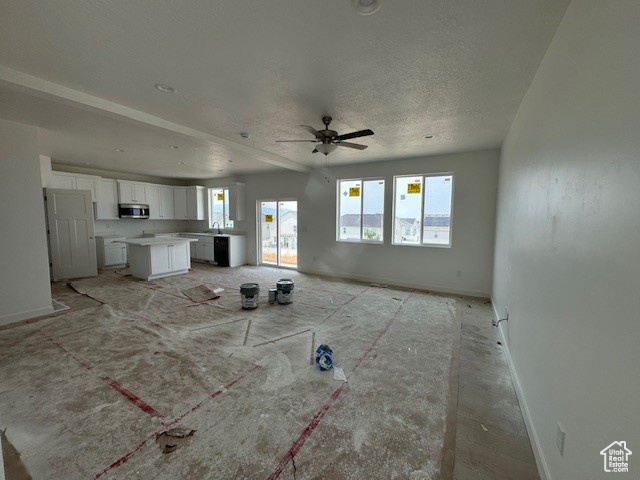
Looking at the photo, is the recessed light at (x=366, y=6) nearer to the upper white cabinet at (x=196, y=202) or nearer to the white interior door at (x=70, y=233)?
the white interior door at (x=70, y=233)

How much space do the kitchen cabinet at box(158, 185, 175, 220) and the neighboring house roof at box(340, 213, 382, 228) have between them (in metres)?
5.87

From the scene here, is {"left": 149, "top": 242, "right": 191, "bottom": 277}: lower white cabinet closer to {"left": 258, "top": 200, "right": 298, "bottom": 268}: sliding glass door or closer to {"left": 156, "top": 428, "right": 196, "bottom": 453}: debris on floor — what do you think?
{"left": 258, "top": 200, "right": 298, "bottom": 268}: sliding glass door

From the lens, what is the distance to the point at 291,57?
2146 millimetres

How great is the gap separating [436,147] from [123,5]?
4.45 m

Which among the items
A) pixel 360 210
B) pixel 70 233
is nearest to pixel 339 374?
pixel 360 210

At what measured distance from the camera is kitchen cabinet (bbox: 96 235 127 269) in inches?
266

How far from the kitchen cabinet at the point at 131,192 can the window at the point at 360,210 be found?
5.90 metres

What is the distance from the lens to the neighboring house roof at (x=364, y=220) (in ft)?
19.5

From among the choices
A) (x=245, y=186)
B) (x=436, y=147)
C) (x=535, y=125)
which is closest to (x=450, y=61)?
(x=535, y=125)

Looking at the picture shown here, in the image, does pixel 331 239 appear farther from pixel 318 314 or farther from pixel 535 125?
pixel 535 125

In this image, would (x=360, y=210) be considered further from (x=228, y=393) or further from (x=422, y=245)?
(x=228, y=393)

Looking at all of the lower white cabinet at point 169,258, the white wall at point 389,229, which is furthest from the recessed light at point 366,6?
the lower white cabinet at point 169,258

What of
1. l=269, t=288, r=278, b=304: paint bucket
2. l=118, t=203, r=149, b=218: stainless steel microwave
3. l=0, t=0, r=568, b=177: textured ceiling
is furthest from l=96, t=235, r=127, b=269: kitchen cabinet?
l=269, t=288, r=278, b=304: paint bucket

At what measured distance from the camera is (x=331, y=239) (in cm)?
655
